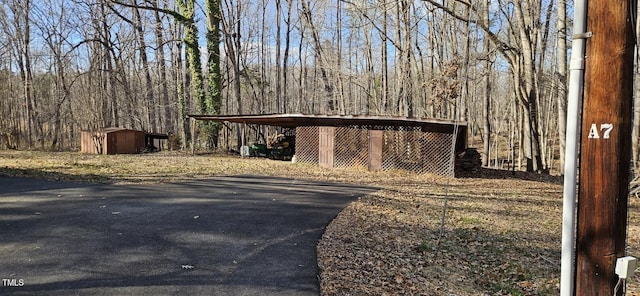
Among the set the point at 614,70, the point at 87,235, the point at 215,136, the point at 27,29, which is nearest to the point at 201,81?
the point at 215,136

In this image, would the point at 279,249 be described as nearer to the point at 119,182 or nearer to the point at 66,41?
the point at 119,182

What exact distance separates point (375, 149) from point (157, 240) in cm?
1111

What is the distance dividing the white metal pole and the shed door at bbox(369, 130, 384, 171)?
13.2 meters

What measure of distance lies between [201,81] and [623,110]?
943 inches

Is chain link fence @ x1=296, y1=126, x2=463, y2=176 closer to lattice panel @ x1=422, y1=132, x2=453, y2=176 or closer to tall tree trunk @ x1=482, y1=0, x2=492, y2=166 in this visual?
lattice panel @ x1=422, y1=132, x2=453, y2=176

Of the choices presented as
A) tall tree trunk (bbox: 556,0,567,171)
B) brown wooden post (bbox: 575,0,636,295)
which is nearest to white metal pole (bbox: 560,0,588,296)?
brown wooden post (bbox: 575,0,636,295)

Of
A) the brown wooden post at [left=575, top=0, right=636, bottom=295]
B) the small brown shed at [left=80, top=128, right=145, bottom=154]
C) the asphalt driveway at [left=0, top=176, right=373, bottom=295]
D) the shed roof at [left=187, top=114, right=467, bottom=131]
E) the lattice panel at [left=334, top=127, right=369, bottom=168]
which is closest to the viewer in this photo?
the brown wooden post at [left=575, top=0, right=636, bottom=295]

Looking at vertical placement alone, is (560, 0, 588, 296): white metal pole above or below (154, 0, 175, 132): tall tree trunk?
below

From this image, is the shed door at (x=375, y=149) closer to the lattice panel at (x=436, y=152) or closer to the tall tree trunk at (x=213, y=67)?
the lattice panel at (x=436, y=152)

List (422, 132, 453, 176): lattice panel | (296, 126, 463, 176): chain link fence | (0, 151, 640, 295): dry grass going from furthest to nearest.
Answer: (296, 126, 463, 176): chain link fence < (422, 132, 453, 176): lattice panel < (0, 151, 640, 295): dry grass

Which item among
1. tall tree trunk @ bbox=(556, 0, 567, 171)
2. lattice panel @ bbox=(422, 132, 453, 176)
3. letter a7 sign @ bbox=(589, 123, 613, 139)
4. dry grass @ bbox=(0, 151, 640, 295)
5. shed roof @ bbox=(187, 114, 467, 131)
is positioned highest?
tall tree trunk @ bbox=(556, 0, 567, 171)

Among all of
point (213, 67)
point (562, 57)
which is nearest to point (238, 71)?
point (213, 67)

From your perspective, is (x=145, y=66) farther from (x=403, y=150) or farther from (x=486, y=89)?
(x=486, y=89)

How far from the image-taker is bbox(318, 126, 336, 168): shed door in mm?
16297
